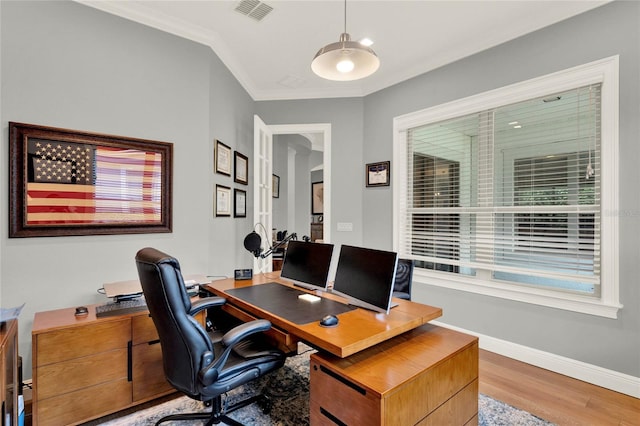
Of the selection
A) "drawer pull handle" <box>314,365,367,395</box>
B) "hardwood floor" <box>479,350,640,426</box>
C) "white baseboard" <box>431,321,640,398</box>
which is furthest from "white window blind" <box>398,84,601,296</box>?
"drawer pull handle" <box>314,365,367,395</box>

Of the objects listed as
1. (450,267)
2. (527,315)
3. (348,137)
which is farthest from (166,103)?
(527,315)

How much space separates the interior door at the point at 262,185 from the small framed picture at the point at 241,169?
222mm

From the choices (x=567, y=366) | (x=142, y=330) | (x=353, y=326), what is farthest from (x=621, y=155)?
(x=142, y=330)

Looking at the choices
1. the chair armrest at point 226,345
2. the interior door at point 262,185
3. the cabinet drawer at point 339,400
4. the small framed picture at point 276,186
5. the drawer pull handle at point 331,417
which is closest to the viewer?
the cabinet drawer at point 339,400

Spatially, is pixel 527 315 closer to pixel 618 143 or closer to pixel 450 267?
pixel 450 267

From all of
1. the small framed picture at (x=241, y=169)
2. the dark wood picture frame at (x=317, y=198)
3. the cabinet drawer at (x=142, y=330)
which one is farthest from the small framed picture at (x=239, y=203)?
the dark wood picture frame at (x=317, y=198)

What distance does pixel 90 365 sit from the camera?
5.92ft

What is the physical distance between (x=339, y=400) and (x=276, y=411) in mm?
864

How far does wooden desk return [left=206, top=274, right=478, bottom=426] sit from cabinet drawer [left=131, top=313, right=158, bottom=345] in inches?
32.8

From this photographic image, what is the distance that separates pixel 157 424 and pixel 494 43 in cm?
394

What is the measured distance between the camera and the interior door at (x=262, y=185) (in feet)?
11.1

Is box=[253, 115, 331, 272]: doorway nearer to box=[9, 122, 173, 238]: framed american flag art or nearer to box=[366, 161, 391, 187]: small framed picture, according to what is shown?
box=[366, 161, 391, 187]: small framed picture

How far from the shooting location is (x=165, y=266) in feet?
4.50

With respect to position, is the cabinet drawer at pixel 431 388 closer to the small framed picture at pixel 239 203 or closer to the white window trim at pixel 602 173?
the white window trim at pixel 602 173
